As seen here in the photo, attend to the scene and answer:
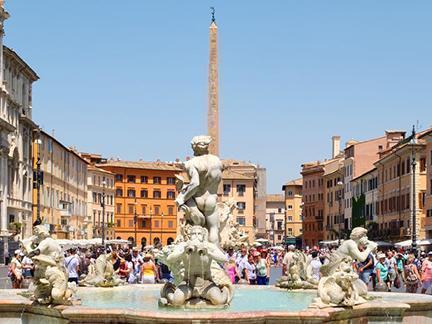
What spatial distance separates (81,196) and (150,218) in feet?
88.9

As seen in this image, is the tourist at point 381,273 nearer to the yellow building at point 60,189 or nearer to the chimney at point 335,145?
the yellow building at point 60,189

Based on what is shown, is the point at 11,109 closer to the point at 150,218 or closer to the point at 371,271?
the point at 371,271

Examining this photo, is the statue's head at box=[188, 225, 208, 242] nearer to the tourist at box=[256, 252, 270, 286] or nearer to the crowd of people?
the crowd of people

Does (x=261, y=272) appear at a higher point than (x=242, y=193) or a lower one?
lower

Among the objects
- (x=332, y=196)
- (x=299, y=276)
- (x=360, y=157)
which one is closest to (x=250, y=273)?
(x=299, y=276)

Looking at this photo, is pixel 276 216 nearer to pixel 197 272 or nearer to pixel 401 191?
pixel 401 191

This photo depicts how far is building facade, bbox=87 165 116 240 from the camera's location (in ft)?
351

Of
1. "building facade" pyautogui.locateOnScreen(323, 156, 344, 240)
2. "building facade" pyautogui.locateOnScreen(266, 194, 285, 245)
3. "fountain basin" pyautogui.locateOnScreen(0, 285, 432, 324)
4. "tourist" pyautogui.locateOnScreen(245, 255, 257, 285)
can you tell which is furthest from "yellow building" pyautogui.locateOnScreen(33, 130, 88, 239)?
"building facade" pyautogui.locateOnScreen(266, 194, 285, 245)

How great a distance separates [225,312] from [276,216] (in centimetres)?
17393

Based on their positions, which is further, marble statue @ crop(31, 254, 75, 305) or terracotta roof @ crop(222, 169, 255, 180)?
terracotta roof @ crop(222, 169, 255, 180)

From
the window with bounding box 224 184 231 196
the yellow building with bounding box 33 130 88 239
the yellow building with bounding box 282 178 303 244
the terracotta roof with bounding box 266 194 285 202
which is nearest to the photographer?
the yellow building with bounding box 33 130 88 239

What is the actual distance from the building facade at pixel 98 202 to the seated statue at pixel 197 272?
9098 cm

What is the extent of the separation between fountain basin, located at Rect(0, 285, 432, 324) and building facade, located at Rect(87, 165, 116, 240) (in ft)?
293

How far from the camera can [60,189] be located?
276 ft
